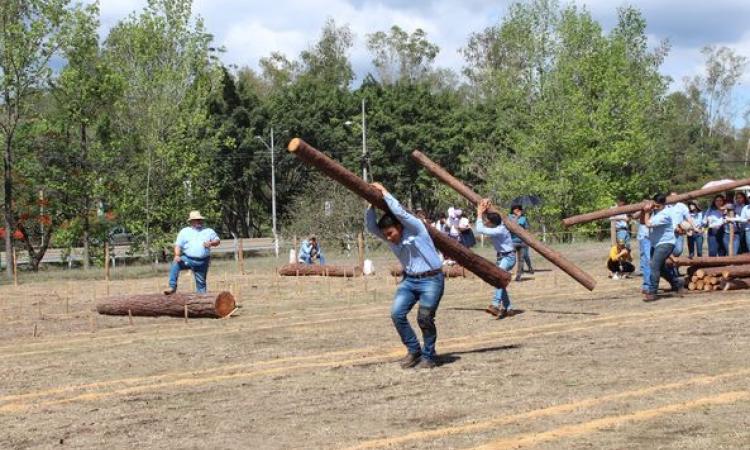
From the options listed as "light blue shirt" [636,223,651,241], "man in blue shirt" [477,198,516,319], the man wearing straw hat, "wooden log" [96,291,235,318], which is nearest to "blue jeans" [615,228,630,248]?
"light blue shirt" [636,223,651,241]

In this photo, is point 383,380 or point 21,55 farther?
point 21,55

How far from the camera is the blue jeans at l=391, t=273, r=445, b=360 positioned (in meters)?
8.55

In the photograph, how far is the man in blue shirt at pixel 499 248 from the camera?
12.6 meters

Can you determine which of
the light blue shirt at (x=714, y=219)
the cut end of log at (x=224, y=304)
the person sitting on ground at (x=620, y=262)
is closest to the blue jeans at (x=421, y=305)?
the cut end of log at (x=224, y=304)

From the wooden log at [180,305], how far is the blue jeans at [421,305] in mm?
5778

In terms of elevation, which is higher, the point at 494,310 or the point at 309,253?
the point at 309,253

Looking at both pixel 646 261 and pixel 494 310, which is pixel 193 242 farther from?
pixel 646 261

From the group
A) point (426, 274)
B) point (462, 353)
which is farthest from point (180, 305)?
point (426, 274)

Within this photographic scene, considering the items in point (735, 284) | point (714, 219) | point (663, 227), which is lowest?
point (735, 284)

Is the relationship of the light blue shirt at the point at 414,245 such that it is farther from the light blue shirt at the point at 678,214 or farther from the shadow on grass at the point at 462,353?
the light blue shirt at the point at 678,214

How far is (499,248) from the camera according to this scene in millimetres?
13102

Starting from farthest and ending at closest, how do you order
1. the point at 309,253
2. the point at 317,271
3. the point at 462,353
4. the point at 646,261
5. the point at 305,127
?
the point at 305,127 → the point at 309,253 → the point at 317,271 → the point at 646,261 → the point at 462,353

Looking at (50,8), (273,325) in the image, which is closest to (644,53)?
(50,8)

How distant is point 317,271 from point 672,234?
11095mm
